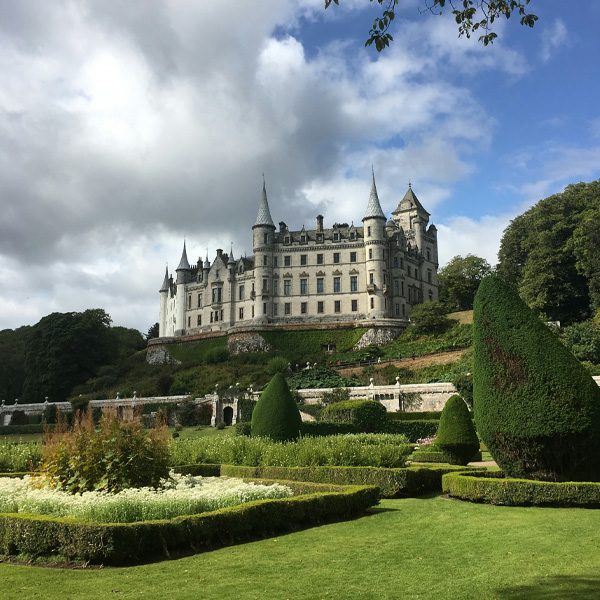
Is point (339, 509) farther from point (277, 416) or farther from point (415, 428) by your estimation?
point (415, 428)

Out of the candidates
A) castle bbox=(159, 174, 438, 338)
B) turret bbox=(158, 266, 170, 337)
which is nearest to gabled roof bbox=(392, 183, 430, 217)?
castle bbox=(159, 174, 438, 338)

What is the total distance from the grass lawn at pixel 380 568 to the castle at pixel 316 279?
57435mm

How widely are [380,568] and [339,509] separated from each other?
12.8ft

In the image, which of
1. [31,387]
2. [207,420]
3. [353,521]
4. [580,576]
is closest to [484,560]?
[580,576]

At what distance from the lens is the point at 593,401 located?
43.3 ft

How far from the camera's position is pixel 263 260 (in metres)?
75.4

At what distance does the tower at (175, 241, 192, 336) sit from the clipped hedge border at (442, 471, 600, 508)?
231 ft

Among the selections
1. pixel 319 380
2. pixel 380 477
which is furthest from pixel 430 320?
pixel 380 477

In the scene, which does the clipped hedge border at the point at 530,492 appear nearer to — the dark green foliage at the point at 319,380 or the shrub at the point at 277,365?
the dark green foliage at the point at 319,380

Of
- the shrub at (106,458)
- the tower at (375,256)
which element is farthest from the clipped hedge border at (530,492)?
the tower at (375,256)

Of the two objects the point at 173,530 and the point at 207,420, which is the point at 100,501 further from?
the point at 207,420

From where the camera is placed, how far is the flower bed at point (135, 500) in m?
10.1

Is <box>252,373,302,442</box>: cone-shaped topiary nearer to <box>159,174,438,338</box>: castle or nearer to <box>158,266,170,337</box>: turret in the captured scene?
<box>159,174,438,338</box>: castle

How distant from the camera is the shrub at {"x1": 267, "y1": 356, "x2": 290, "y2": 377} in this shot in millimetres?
56969
